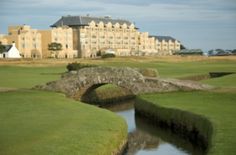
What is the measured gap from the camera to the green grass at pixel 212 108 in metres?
22.2

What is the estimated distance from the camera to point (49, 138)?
22797 millimetres

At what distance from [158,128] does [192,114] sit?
5052mm

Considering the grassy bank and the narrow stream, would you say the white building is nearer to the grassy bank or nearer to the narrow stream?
the grassy bank

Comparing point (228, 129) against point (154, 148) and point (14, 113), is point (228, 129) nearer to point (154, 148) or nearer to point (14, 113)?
point (154, 148)

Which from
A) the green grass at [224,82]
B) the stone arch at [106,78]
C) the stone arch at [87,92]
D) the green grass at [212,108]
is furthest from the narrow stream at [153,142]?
the green grass at [224,82]

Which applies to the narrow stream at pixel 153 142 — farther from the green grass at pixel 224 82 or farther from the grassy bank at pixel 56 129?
the green grass at pixel 224 82

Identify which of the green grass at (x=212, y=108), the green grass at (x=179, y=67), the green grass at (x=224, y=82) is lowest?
the green grass at (x=179, y=67)

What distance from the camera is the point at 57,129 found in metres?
25.5

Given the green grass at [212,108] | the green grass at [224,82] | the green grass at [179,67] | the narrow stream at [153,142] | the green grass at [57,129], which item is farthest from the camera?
the green grass at [179,67]

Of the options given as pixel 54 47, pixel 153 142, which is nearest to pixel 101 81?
pixel 153 142

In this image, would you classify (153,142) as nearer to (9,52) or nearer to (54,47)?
(9,52)

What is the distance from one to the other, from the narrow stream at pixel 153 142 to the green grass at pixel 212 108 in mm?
1410

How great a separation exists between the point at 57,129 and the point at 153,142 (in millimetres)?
8895

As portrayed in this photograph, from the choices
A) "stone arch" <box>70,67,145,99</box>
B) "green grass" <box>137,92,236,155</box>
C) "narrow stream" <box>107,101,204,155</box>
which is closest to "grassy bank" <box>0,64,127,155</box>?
"narrow stream" <box>107,101,204,155</box>
